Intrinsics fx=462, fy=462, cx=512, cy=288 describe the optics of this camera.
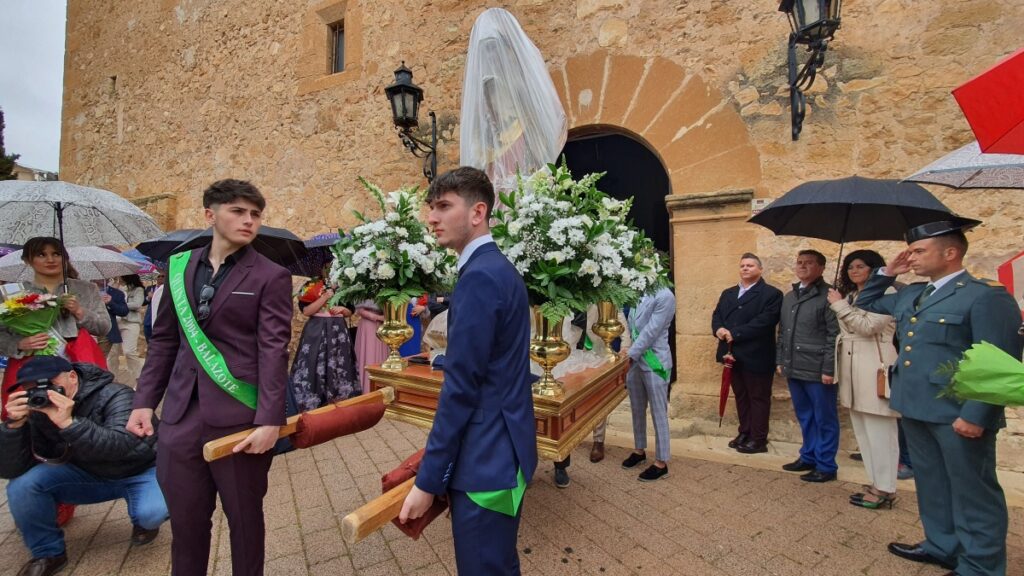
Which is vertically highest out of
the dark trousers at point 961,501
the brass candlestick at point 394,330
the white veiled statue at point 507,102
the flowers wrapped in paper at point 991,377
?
the white veiled statue at point 507,102

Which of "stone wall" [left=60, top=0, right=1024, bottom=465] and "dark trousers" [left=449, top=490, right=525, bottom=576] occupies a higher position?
"stone wall" [left=60, top=0, right=1024, bottom=465]

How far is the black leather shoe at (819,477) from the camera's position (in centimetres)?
365

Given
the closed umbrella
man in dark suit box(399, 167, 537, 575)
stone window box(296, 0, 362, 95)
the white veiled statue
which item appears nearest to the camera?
man in dark suit box(399, 167, 537, 575)

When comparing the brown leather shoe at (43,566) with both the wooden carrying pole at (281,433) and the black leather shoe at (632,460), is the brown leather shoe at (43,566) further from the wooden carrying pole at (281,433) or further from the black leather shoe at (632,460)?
the black leather shoe at (632,460)

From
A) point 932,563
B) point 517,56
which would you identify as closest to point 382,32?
point 517,56

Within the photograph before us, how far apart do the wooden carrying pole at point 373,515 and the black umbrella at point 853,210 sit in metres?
3.04

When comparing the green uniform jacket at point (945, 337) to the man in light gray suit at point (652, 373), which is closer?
the green uniform jacket at point (945, 337)

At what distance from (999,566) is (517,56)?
4183 millimetres

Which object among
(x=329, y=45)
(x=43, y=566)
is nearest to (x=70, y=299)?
(x=43, y=566)

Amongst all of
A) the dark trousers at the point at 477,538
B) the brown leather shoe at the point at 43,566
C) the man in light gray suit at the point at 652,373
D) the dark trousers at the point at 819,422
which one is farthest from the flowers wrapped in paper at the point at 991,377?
the brown leather shoe at the point at 43,566

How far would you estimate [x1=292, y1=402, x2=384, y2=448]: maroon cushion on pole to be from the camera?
199cm

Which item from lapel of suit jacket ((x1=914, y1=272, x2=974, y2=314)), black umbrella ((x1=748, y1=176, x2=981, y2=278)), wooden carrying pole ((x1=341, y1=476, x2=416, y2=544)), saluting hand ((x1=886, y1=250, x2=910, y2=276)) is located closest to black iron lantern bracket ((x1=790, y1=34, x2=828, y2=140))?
black umbrella ((x1=748, y1=176, x2=981, y2=278))

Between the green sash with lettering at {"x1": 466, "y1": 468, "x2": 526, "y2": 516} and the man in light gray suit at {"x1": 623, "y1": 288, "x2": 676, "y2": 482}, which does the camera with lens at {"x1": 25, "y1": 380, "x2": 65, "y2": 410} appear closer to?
the green sash with lettering at {"x1": 466, "y1": 468, "x2": 526, "y2": 516}

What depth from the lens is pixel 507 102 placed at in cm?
360
